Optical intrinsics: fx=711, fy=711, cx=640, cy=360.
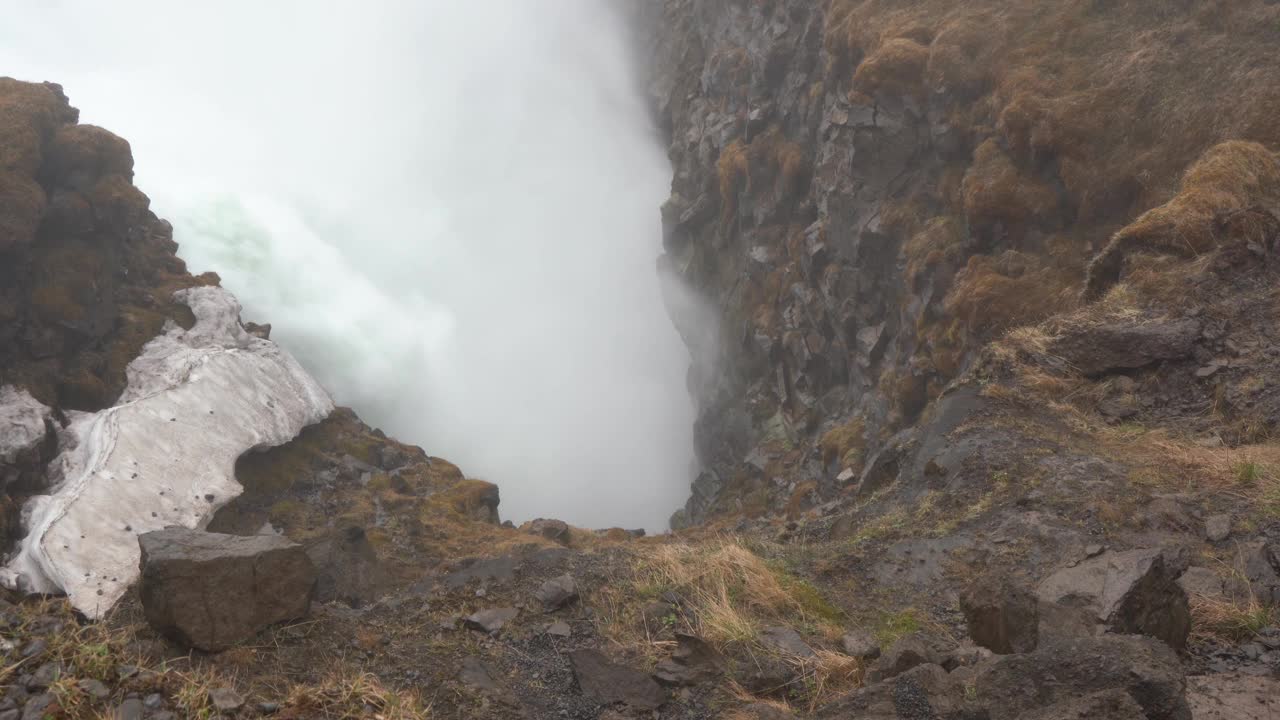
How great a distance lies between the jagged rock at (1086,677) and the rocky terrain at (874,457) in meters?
0.02

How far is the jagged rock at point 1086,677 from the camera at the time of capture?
207 inches

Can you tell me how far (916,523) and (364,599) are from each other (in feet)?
44.7

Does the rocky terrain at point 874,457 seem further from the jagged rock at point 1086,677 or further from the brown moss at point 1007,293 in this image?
the brown moss at point 1007,293

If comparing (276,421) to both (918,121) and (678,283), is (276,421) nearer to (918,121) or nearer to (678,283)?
(918,121)

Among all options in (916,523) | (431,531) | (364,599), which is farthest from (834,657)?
(431,531)

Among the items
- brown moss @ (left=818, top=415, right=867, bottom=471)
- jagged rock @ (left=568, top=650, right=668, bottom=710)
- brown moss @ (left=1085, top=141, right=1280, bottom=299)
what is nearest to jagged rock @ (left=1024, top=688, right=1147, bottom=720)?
jagged rock @ (left=568, top=650, right=668, bottom=710)

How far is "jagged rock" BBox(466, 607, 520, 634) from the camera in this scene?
1123 cm

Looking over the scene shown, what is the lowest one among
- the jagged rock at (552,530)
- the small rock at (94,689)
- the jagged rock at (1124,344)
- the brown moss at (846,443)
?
the small rock at (94,689)

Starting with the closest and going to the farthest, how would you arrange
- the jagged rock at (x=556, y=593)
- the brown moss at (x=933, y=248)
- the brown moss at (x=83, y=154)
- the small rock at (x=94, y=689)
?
the small rock at (x=94, y=689), the jagged rock at (x=556, y=593), the brown moss at (x=933, y=248), the brown moss at (x=83, y=154)

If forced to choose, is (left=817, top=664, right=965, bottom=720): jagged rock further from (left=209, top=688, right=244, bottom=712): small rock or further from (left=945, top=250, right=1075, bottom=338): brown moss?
(left=945, top=250, right=1075, bottom=338): brown moss

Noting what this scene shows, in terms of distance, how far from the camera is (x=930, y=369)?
27.2m

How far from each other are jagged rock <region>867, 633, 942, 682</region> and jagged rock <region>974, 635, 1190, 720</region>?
137cm

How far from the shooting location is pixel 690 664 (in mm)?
9125

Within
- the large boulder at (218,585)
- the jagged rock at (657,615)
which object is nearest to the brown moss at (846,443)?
the jagged rock at (657,615)
